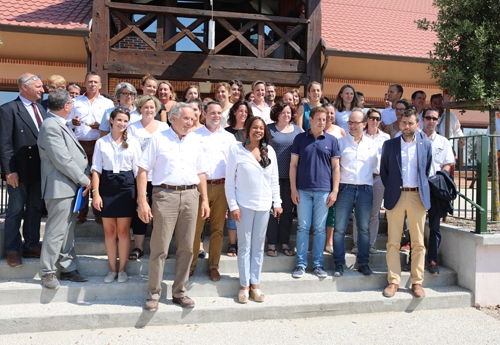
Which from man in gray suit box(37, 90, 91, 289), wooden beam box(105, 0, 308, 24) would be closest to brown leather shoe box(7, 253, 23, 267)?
man in gray suit box(37, 90, 91, 289)

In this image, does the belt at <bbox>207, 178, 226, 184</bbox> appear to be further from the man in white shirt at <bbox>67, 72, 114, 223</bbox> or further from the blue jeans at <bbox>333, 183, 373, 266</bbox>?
the man in white shirt at <bbox>67, 72, 114, 223</bbox>

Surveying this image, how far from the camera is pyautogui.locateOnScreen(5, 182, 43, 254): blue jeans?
440cm

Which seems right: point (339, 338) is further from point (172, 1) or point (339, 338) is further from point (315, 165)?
point (172, 1)

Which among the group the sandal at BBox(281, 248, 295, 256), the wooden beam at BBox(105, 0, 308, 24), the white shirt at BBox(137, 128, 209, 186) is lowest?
the sandal at BBox(281, 248, 295, 256)

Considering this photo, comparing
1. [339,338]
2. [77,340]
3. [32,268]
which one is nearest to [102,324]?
[77,340]

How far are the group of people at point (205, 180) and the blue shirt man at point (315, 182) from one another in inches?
0.5

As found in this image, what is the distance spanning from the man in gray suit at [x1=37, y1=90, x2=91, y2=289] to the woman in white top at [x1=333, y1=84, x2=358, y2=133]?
3.28 metres

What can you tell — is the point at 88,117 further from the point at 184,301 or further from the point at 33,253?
the point at 184,301

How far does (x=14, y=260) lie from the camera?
437 cm

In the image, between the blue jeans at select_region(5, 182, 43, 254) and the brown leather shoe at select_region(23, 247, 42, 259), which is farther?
the brown leather shoe at select_region(23, 247, 42, 259)

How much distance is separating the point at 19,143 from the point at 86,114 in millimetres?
1101

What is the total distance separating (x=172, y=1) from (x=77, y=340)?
8.90 meters

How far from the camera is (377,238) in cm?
564

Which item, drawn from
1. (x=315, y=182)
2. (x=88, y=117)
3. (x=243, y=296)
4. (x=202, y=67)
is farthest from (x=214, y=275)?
(x=202, y=67)
